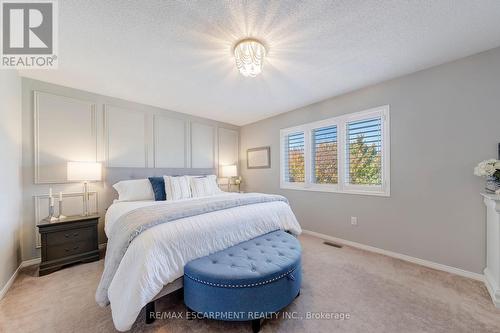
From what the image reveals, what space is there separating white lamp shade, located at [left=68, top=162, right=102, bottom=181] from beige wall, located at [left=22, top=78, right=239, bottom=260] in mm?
357

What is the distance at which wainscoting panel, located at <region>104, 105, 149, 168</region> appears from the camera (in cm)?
311

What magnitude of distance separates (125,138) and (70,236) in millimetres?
1588

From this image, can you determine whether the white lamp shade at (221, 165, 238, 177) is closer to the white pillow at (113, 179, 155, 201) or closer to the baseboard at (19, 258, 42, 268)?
the white pillow at (113, 179, 155, 201)

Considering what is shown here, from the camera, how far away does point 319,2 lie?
4.70 ft

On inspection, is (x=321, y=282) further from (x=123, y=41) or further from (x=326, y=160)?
(x=123, y=41)

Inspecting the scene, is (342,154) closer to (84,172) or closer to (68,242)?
(84,172)

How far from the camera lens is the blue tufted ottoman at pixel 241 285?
1367 millimetres

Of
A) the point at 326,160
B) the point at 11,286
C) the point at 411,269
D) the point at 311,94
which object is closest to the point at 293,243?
the point at 411,269

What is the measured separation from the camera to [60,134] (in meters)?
2.70

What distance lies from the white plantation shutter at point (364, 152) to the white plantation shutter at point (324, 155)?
220 mm

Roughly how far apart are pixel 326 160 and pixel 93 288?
354 centimetres

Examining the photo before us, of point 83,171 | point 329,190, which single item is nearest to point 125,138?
point 83,171

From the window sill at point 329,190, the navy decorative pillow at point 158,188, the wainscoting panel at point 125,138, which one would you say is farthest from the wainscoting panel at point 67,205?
the window sill at point 329,190

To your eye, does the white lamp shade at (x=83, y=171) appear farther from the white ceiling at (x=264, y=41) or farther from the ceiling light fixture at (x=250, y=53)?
the ceiling light fixture at (x=250, y=53)
